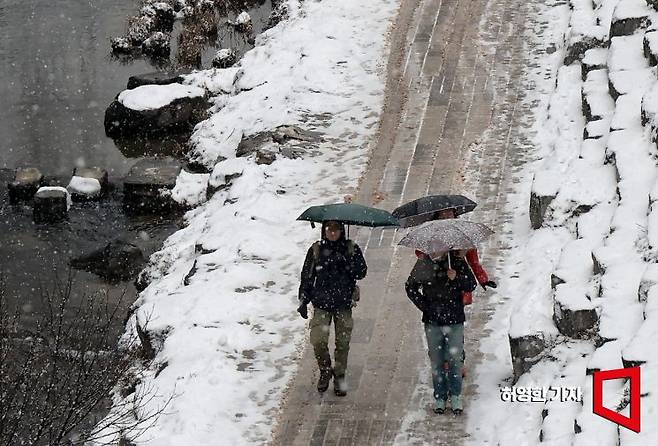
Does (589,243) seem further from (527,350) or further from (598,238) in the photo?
(527,350)

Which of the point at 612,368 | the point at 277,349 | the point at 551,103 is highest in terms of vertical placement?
Answer: the point at 551,103

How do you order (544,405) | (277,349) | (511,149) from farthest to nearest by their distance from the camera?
(511,149) < (277,349) < (544,405)

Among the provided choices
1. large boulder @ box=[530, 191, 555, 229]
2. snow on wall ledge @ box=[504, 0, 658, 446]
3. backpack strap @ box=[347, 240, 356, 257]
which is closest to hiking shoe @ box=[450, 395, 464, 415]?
snow on wall ledge @ box=[504, 0, 658, 446]

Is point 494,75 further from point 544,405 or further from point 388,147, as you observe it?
point 544,405

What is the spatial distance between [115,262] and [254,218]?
4.15 m

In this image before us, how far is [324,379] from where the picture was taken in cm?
1111

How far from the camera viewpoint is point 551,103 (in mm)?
16484

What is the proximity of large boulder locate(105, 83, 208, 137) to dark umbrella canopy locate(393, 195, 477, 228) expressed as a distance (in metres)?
12.8

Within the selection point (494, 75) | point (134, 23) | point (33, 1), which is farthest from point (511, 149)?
point (33, 1)

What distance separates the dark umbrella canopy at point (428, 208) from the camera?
10555 mm

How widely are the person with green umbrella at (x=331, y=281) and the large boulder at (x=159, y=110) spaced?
12.9 m

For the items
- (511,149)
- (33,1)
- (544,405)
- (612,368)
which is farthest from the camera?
(33,1)

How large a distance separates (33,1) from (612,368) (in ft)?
81.0

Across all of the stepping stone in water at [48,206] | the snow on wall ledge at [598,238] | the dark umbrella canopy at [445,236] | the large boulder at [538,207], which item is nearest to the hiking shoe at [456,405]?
the snow on wall ledge at [598,238]
